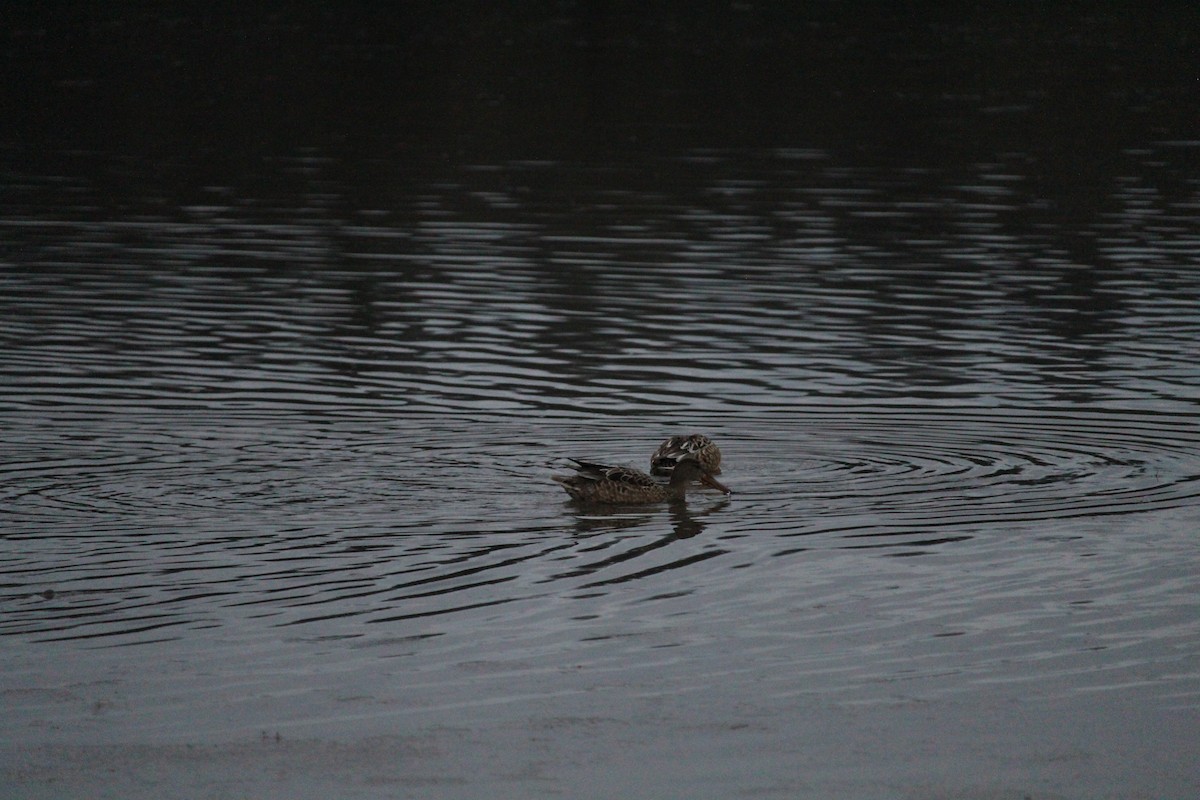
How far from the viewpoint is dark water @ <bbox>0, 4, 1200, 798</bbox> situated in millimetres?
9344

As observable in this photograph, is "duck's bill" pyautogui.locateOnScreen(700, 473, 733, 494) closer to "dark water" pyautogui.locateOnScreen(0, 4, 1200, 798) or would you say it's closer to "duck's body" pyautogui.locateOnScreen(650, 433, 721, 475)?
"duck's body" pyautogui.locateOnScreen(650, 433, 721, 475)

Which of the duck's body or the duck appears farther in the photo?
the duck's body

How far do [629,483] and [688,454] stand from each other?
541mm

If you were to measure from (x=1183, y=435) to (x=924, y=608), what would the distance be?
6208mm

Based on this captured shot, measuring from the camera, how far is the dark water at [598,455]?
368 inches

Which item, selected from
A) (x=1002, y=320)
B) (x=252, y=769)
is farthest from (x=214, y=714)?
(x=1002, y=320)

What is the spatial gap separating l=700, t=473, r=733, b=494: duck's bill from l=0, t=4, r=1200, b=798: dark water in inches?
10.6

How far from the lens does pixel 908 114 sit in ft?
164

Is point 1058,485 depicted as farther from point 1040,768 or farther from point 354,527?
point 1040,768

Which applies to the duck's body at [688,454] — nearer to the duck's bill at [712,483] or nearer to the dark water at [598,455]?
the duck's bill at [712,483]

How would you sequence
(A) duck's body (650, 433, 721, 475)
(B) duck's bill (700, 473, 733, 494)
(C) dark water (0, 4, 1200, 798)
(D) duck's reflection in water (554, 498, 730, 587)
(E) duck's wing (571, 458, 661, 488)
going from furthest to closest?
1. (A) duck's body (650, 433, 721, 475)
2. (B) duck's bill (700, 473, 733, 494)
3. (E) duck's wing (571, 458, 661, 488)
4. (D) duck's reflection in water (554, 498, 730, 587)
5. (C) dark water (0, 4, 1200, 798)

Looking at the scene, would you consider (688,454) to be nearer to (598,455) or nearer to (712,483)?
(712,483)

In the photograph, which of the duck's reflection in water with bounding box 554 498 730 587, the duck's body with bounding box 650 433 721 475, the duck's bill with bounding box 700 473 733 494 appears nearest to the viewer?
the duck's reflection in water with bounding box 554 498 730 587

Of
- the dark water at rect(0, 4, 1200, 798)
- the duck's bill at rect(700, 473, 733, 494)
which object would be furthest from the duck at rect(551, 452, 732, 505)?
the dark water at rect(0, 4, 1200, 798)
